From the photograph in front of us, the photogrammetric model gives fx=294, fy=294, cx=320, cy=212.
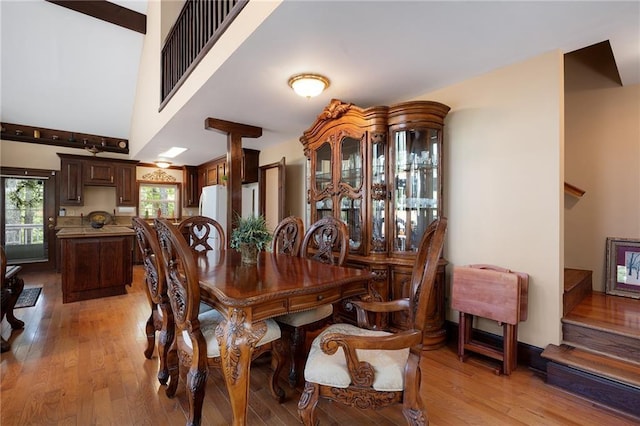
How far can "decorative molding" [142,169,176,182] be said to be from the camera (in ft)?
22.4

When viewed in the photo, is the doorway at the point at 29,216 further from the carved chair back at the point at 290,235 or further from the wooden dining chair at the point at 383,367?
the wooden dining chair at the point at 383,367

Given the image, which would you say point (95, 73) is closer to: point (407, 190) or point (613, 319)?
point (407, 190)

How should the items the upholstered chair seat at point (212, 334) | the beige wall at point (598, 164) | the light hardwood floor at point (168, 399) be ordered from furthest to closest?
the beige wall at point (598, 164) < the light hardwood floor at point (168, 399) < the upholstered chair seat at point (212, 334)

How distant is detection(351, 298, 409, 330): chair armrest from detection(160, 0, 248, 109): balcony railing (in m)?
2.06

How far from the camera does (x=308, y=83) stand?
2.44 m

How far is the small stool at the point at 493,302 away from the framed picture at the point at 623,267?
1395 mm

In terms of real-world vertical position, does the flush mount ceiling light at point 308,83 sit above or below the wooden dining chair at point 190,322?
above

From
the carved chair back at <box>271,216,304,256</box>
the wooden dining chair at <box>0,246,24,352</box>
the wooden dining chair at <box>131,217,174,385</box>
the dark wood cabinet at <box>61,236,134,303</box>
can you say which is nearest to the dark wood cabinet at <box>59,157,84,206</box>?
the dark wood cabinet at <box>61,236,134,303</box>

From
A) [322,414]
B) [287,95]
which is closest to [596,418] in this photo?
[322,414]

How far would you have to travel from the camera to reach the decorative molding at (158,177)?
268 inches

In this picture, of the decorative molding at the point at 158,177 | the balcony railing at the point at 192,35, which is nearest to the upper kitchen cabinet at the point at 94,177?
the decorative molding at the point at 158,177

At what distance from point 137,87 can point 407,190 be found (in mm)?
5580

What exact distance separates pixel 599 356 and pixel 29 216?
8250 millimetres

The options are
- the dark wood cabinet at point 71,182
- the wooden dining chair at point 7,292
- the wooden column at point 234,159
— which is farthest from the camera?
the dark wood cabinet at point 71,182
